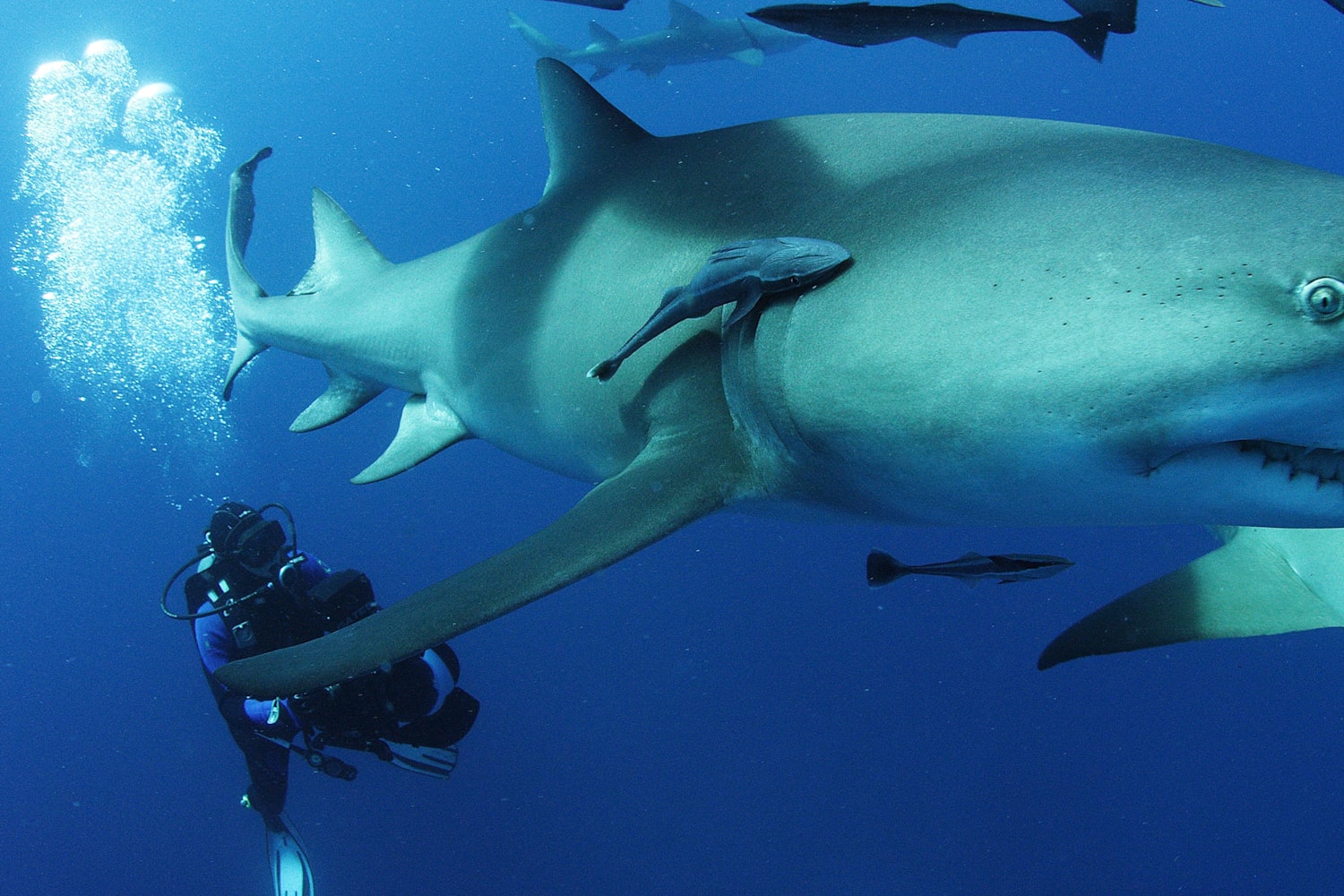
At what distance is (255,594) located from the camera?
4.77m

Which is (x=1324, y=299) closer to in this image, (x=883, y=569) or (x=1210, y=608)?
(x=883, y=569)

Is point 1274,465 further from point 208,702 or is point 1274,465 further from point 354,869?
point 208,702

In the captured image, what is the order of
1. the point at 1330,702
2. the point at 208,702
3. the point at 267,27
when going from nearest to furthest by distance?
the point at 1330,702 < the point at 208,702 < the point at 267,27

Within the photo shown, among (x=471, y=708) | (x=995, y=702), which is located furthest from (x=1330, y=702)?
(x=471, y=708)

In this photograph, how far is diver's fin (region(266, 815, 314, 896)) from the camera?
599 centimetres

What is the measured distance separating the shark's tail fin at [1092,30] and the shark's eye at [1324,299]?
1514mm

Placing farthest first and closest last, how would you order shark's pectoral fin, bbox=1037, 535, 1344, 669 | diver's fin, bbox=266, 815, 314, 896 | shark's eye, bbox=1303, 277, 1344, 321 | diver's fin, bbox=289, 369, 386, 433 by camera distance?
diver's fin, bbox=266, 815, 314, 896
diver's fin, bbox=289, 369, 386, 433
shark's pectoral fin, bbox=1037, 535, 1344, 669
shark's eye, bbox=1303, 277, 1344, 321

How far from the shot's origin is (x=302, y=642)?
15.1 feet

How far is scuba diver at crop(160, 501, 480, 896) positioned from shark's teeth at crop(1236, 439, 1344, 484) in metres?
4.12

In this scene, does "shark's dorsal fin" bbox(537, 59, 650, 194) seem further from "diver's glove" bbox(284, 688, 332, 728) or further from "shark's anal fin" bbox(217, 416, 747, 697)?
"diver's glove" bbox(284, 688, 332, 728)

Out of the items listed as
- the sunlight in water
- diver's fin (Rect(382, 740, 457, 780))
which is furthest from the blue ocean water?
diver's fin (Rect(382, 740, 457, 780))

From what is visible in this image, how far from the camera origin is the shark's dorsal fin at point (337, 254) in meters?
3.85

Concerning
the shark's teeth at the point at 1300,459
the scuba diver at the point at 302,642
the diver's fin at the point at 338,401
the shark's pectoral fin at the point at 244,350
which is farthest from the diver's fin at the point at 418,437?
the shark's teeth at the point at 1300,459

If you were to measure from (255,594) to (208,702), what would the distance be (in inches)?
680
